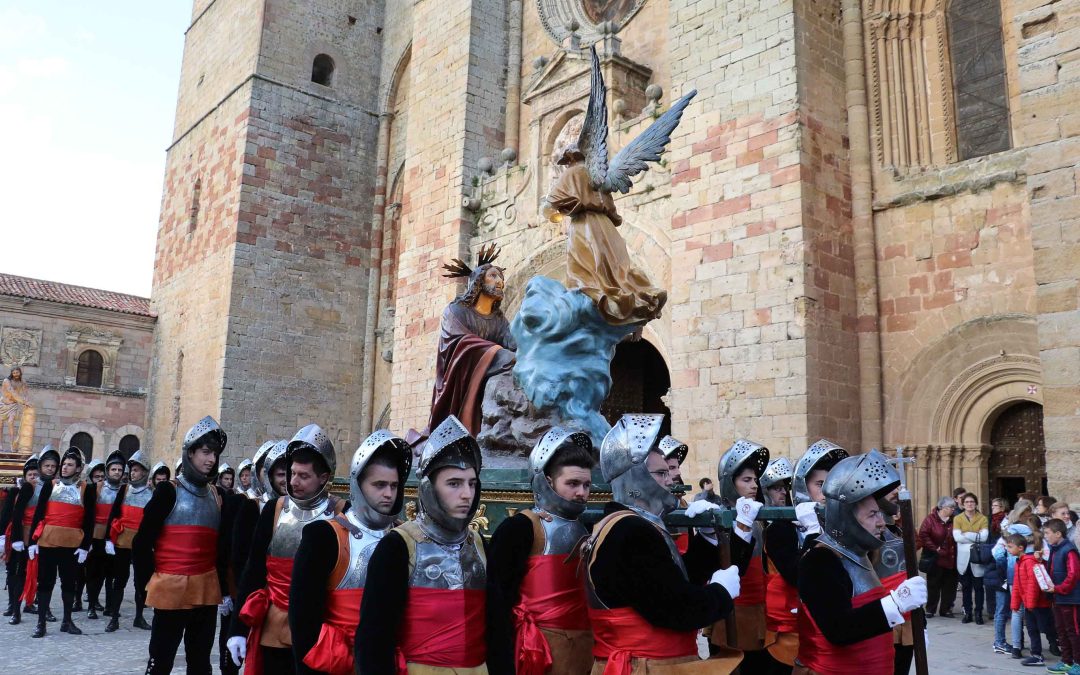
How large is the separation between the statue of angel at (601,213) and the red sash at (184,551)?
3.18m

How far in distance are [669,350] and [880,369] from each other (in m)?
3.05

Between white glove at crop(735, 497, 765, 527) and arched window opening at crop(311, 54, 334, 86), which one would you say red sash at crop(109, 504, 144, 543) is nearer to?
white glove at crop(735, 497, 765, 527)

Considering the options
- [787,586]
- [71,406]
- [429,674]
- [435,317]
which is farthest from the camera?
[71,406]

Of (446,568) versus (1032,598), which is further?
(1032,598)

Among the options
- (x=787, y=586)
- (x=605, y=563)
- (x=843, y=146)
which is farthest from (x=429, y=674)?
(x=843, y=146)

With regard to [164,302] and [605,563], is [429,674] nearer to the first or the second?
[605,563]

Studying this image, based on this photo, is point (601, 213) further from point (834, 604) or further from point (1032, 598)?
point (1032, 598)

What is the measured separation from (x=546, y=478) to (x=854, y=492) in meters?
1.27

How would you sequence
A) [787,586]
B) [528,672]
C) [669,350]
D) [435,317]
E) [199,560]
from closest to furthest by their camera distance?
[528,672]
[787,586]
[199,560]
[669,350]
[435,317]

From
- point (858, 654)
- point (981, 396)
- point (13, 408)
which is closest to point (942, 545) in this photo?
point (981, 396)

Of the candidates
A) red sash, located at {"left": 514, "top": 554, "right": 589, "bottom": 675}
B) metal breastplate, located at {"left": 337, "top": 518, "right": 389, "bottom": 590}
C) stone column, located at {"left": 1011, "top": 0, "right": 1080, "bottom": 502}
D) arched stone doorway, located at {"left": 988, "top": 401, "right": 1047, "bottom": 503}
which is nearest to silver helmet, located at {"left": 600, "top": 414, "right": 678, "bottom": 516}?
red sash, located at {"left": 514, "top": 554, "right": 589, "bottom": 675}

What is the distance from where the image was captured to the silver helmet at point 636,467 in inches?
132

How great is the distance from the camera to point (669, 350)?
13.2m

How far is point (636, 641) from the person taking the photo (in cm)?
310
